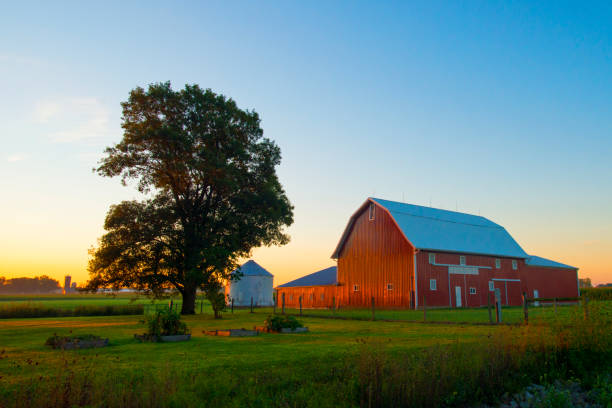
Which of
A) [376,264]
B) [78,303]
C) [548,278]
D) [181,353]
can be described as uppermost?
[376,264]

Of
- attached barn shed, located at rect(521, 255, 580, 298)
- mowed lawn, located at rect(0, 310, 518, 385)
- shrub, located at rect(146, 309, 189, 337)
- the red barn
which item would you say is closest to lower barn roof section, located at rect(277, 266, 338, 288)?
the red barn

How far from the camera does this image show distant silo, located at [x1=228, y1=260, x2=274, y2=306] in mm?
58500

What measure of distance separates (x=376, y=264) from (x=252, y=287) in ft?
70.7

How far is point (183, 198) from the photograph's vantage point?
3597cm

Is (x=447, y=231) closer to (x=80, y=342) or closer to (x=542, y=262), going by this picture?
(x=542, y=262)

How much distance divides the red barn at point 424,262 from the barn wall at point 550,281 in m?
0.12

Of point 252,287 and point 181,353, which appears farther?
point 252,287

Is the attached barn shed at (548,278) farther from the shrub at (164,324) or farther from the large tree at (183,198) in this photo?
the shrub at (164,324)

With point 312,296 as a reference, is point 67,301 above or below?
below

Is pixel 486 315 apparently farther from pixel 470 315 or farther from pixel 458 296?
pixel 458 296

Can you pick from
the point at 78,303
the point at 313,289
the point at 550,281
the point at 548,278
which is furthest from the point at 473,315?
the point at 78,303

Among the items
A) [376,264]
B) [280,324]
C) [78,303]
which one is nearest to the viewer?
[280,324]

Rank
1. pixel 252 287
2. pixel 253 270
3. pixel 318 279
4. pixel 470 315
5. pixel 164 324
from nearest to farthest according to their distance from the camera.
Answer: pixel 164 324 → pixel 470 315 → pixel 318 279 → pixel 252 287 → pixel 253 270

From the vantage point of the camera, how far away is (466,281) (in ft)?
141
